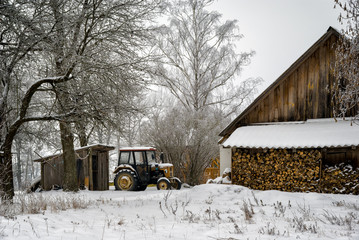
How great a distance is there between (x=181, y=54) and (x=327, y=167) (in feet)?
43.1

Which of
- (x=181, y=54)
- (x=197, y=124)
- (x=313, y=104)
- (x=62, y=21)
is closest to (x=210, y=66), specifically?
(x=181, y=54)

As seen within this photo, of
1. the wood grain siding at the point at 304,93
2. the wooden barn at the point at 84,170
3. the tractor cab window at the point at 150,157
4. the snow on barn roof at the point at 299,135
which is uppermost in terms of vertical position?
the wood grain siding at the point at 304,93

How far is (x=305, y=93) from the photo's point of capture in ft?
41.3

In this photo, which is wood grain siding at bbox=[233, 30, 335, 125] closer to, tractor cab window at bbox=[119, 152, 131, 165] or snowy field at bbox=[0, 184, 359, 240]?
snowy field at bbox=[0, 184, 359, 240]

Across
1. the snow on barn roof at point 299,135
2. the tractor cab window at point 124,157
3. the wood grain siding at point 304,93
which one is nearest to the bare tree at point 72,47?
the snow on barn roof at point 299,135

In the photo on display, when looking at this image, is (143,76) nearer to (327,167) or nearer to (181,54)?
(327,167)

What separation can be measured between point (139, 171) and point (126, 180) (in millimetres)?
755

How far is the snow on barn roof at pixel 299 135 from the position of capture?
10.8 meters

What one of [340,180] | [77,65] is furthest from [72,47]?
[340,180]

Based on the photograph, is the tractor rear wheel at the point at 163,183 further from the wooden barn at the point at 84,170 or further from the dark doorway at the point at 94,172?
the dark doorway at the point at 94,172

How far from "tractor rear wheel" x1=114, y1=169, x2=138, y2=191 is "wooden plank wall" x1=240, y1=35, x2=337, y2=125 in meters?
6.53

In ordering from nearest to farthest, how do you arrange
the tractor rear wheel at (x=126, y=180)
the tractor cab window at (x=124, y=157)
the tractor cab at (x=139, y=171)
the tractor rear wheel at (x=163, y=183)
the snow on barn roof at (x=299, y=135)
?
1. the snow on barn roof at (x=299, y=135)
2. the tractor rear wheel at (x=163, y=183)
3. the tractor rear wheel at (x=126, y=180)
4. the tractor cab at (x=139, y=171)
5. the tractor cab window at (x=124, y=157)

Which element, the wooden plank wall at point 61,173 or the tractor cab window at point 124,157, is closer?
the tractor cab window at point 124,157

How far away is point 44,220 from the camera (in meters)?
5.34
